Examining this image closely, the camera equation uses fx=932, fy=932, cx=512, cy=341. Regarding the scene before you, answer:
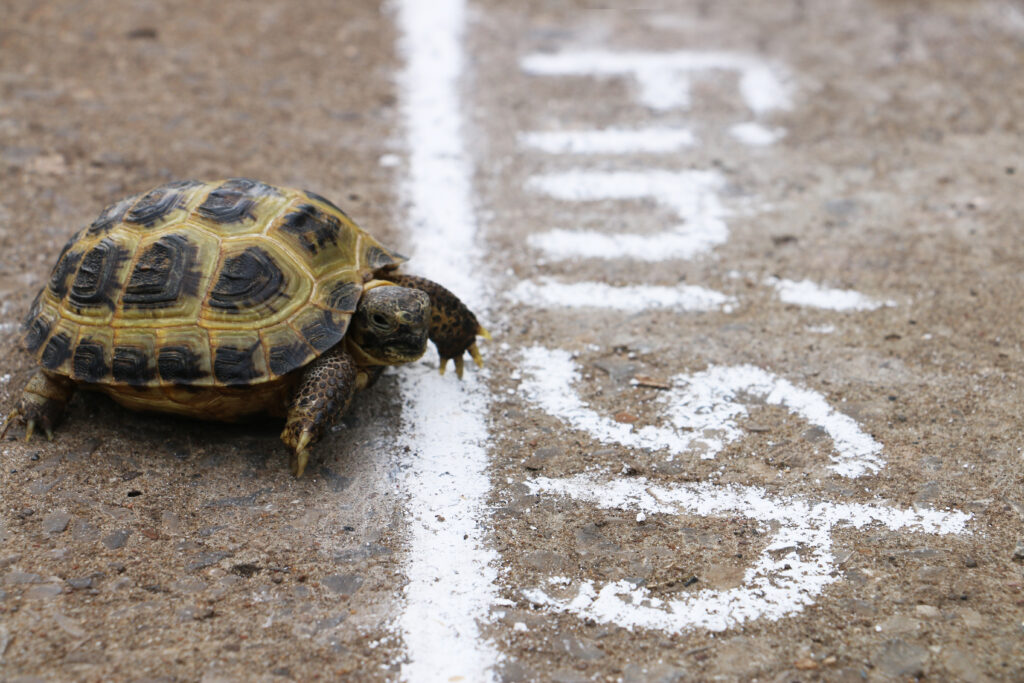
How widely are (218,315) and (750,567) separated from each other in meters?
1.92

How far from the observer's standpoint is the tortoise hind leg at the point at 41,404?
3.32m

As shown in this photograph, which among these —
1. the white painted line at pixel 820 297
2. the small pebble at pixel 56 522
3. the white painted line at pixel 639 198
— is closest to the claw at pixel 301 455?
the small pebble at pixel 56 522

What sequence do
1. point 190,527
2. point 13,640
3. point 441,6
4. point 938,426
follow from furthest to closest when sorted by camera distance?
point 441,6 → point 938,426 → point 190,527 → point 13,640

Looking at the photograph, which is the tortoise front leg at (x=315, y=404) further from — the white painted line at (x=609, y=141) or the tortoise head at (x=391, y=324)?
the white painted line at (x=609, y=141)

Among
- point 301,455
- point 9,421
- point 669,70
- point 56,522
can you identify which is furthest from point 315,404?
point 669,70

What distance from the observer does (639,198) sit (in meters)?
5.08

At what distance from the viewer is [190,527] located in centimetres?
298

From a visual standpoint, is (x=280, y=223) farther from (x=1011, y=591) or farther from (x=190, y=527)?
(x=1011, y=591)

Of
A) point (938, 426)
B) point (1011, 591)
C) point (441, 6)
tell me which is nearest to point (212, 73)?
point (441, 6)

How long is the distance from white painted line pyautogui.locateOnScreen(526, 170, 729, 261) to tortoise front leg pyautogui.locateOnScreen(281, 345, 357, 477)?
1.68 meters

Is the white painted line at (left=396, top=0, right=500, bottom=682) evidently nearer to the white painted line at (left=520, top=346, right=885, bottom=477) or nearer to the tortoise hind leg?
the white painted line at (left=520, top=346, right=885, bottom=477)

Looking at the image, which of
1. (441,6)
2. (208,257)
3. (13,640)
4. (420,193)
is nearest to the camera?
(13,640)

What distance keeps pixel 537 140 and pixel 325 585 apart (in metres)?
3.53

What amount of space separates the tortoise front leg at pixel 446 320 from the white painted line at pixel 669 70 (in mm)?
2876
